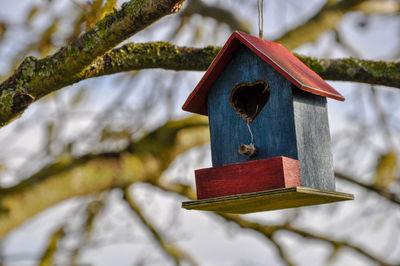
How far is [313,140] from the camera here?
241cm

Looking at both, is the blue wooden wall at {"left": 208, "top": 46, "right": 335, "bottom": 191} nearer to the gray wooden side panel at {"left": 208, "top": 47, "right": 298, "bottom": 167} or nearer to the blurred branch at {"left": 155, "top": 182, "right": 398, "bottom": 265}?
the gray wooden side panel at {"left": 208, "top": 47, "right": 298, "bottom": 167}

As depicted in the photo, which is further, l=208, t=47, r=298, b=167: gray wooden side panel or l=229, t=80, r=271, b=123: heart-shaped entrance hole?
l=229, t=80, r=271, b=123: heart-shaped entrance hole

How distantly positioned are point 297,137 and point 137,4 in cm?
82

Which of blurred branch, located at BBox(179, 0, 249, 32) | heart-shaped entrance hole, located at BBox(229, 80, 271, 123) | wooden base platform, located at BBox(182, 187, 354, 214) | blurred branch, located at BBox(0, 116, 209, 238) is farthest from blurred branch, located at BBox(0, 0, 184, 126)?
blurred branch, located at BBox(179, 0, 249, 32)

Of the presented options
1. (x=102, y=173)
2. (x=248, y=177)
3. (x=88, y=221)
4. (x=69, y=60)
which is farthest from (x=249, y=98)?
(x=88, y=221)

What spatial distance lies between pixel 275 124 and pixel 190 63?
66cm

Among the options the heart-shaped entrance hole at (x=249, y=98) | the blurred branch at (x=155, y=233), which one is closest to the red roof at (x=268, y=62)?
the heart-shaped entrance hole at (x=249, y=98)

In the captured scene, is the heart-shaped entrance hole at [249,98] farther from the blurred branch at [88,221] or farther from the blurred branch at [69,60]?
the blurred branch at [88,221]

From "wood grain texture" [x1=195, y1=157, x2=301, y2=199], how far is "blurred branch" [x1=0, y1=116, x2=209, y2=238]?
2.33 m

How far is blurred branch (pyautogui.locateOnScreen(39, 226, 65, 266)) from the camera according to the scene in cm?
464

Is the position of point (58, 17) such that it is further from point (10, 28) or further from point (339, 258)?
point (339, 258)

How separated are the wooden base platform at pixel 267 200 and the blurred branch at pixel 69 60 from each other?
72 cm

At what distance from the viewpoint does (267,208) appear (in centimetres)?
249

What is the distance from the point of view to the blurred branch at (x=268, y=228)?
15.5ft
